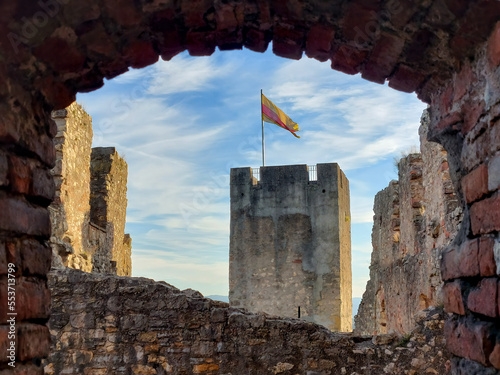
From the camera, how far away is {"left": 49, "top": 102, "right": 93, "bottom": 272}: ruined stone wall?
27.3 feet

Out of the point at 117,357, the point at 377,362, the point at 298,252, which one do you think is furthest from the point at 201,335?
the point at 298,252

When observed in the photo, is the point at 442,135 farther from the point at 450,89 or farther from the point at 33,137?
the point at 33,137

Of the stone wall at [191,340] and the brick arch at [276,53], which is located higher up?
the brick arch at [276,53]

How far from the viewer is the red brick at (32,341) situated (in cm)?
245

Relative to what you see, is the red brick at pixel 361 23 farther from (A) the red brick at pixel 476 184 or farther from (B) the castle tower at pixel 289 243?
(B) the castle tower at pixel 289 243

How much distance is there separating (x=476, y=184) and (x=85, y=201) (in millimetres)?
7909

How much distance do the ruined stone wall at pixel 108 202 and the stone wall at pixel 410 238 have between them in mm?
5405

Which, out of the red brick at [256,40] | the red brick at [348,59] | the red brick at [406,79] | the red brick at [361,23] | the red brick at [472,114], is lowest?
the red brick at [472,114]

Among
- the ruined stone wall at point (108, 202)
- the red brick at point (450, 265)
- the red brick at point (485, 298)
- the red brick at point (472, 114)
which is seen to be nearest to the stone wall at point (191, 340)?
the ruined stone wall at point (108, 202)

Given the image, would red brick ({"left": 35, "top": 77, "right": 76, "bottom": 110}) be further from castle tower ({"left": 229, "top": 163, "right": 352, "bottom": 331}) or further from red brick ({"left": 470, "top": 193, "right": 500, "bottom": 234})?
castle tower ({"left": 229, "top": 163, "right": 352, "bottom": 331})

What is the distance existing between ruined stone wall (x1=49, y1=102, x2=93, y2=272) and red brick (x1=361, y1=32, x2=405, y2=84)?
228 inches

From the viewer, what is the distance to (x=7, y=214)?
96.3 inches

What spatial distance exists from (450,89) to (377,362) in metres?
4.49

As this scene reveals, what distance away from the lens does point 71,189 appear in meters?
8.73
